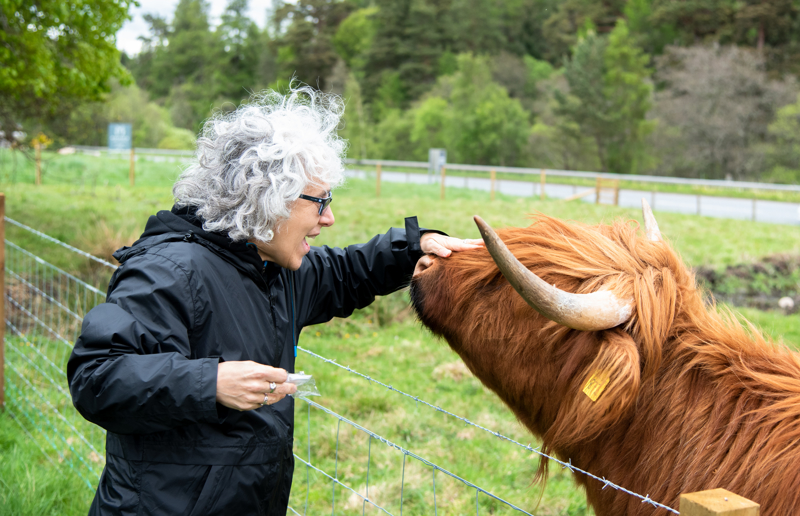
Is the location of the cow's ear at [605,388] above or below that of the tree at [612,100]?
below

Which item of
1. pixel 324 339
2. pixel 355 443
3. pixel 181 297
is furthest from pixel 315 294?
pixel 324 339

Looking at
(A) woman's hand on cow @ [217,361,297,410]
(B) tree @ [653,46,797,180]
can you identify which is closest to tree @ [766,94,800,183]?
(B) tree @ [653,46,797,180]

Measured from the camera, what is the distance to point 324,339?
6.76m

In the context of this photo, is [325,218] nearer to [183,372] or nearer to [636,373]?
[183,372]

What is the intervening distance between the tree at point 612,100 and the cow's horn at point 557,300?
44896mm

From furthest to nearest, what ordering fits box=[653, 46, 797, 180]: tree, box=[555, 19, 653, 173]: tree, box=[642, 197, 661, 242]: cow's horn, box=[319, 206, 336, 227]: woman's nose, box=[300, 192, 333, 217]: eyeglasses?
box=[555, 19, 653, 173]: tree < box=[653, 46, 797, 180]: tree < box=[642, 197, 661, 242]: cow's horn < box=[319, 206, 336, 227]: woman's nose < box=[300, 192, 333, 217]: eyeglasses

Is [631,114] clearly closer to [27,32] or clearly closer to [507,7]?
[507,7]

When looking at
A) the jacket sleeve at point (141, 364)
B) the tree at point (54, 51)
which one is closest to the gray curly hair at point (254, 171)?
the jacket sleeve at point (141, 364)

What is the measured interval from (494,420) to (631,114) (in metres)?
43.6

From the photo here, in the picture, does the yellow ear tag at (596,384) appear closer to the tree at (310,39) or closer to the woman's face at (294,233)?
the woman's face at (294,233)

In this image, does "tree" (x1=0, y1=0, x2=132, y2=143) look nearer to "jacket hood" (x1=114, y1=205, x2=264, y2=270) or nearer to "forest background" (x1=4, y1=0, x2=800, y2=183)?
"forest background" (x1=4, y1=0, x2=800, y2=183)

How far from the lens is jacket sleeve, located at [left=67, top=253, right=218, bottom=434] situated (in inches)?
60.8

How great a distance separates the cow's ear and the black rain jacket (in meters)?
0.89

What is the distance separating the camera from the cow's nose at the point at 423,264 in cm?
242
